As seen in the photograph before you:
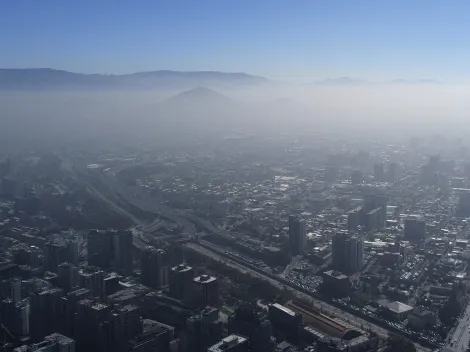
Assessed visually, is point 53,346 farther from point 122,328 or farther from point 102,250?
point 102,250

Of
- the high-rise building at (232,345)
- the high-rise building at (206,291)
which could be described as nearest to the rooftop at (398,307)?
the high-rise building at (206,291)

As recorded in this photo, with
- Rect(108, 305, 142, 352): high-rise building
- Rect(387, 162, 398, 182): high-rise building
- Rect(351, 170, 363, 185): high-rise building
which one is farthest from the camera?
Rect(387, 162, 398, 182): high-rise building

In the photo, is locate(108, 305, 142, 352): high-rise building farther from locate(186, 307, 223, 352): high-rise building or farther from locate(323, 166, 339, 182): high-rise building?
locate(323, 166, 339, 182): high-rise building

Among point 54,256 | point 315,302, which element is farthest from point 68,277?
point 315,302

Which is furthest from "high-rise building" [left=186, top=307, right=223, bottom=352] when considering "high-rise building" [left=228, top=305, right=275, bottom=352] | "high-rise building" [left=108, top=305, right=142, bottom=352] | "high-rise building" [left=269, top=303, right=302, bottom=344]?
"high-rise building" [left=269, top=303, right=302, bottom=344]

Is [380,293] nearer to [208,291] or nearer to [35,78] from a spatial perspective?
[208,291]

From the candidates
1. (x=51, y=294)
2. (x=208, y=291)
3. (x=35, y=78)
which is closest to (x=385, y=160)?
(x=208, y=291)
